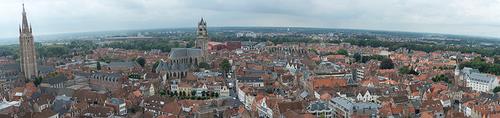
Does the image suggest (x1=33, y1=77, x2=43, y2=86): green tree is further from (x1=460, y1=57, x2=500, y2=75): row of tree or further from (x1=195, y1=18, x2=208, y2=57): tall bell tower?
(x1=460, y1=57, x2=500, y2=75): row of tree

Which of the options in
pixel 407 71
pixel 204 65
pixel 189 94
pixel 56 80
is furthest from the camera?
pixel 204 65

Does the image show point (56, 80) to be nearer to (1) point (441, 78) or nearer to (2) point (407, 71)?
(1) point (441, 78)

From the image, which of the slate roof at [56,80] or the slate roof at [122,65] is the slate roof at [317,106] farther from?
the slate roof at [122,65]

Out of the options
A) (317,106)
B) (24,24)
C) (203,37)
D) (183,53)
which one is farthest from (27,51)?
(317,106)

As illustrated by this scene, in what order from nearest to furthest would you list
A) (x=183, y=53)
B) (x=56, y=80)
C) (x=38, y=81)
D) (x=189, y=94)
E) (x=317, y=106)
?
(x=317, y=106), (x=189, y=94), (x=56, y=80), (x=38, y=81), (x=183, y=53)

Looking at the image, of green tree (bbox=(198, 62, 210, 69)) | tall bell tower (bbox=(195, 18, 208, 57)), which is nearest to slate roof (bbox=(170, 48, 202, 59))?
tall bell tower (bbox=(195, 18, 208, 57))

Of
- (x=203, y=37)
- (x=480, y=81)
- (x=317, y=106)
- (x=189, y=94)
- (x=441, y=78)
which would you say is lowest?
(x=189, y=94)

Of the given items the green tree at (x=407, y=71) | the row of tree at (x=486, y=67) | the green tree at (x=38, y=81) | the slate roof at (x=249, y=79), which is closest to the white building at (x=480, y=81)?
the green tree at (x=407, y=71)
